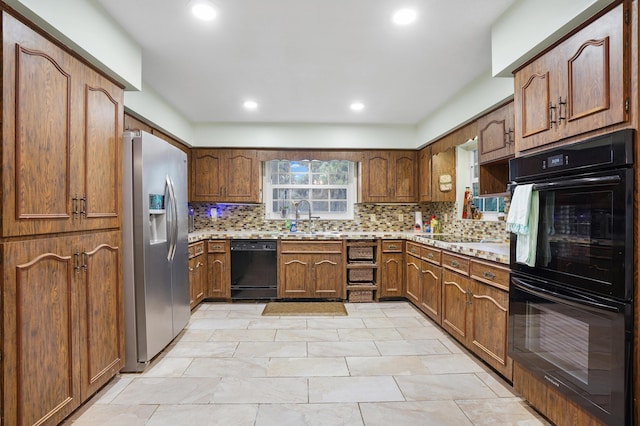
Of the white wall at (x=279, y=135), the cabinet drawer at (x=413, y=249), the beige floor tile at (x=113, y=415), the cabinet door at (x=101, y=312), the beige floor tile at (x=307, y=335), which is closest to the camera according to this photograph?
the beige floor tile at (x=113, y=415)

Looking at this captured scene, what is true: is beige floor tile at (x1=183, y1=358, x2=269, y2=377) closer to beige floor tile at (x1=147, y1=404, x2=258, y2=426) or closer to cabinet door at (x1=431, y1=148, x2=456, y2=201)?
beige floor tile at (x1=147, y1=404, x2=258, y2=426)

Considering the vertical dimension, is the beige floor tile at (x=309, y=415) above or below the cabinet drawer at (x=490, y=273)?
below

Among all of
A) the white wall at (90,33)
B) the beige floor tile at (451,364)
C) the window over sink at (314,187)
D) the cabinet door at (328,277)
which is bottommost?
the beige floor tile at (451,364)

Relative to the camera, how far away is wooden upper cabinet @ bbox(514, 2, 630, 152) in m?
1.39

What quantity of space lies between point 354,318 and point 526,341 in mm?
1967

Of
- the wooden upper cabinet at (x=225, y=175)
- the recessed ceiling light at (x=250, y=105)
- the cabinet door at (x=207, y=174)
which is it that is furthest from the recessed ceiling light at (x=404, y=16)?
the cabinet door at (x=207, y=174)

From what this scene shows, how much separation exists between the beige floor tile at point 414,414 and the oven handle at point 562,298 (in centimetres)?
81

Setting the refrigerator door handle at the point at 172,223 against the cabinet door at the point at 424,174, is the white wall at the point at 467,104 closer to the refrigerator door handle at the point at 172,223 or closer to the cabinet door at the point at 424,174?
the cabinet door at the point at 424,174

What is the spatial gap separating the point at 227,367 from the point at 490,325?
6.31 ft

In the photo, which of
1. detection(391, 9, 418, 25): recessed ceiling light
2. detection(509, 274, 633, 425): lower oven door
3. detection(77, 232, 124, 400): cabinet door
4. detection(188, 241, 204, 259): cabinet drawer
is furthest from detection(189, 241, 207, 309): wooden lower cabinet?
detection(509, 274, 633, 425): lower oven door

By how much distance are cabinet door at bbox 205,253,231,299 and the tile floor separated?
928mm

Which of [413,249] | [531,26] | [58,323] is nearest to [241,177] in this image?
[413,249]

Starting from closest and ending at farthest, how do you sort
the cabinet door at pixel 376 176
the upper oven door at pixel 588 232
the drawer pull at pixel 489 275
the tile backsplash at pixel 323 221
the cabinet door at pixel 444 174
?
the upper oven door at pixel 588 232 < the drawer pull at pixel 489 275 < the cabinet door at pixel 444 174 < the cabinet door at pixel 376 176 < the tile backsplash at pixel 323 221

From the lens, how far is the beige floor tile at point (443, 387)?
2.11m
